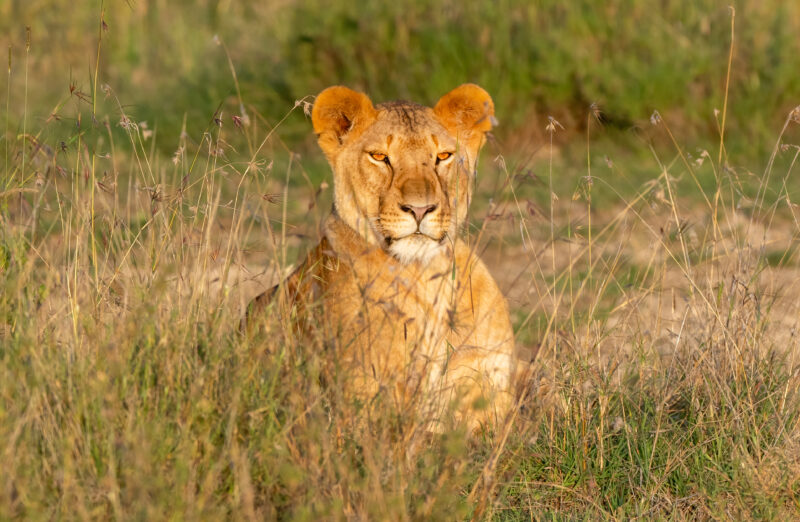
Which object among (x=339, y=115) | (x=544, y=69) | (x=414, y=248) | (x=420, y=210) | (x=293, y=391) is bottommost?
(x=544, y=69)

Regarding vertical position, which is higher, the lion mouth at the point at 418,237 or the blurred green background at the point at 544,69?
the lion mouth at the point at 418,237

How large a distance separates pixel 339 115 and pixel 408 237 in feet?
1.87

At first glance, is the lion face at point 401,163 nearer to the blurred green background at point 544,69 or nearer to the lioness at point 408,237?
the lioness at point 408,237

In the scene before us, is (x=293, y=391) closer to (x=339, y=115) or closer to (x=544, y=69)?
(x=339, y=115)

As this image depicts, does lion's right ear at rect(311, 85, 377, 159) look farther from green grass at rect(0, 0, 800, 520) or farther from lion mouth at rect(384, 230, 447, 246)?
lion mouth at rect(384, 230, 447, 246)

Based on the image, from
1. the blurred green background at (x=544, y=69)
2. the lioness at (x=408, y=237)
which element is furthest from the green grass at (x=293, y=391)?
the blurred green background at (x=544, y=69)

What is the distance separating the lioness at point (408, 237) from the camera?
3.52 metres

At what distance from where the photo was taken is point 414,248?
3621 millimetres

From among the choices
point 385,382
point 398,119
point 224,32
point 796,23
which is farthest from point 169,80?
point 385,382

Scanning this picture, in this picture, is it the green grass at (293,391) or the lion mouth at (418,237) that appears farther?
the lion mouth at (418,237)

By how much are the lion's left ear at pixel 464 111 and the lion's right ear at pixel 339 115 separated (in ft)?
0.80

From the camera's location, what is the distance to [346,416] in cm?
290

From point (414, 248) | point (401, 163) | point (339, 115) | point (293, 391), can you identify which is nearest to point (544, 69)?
point (339, 115)

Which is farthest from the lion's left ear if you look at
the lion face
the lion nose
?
the lion nose
